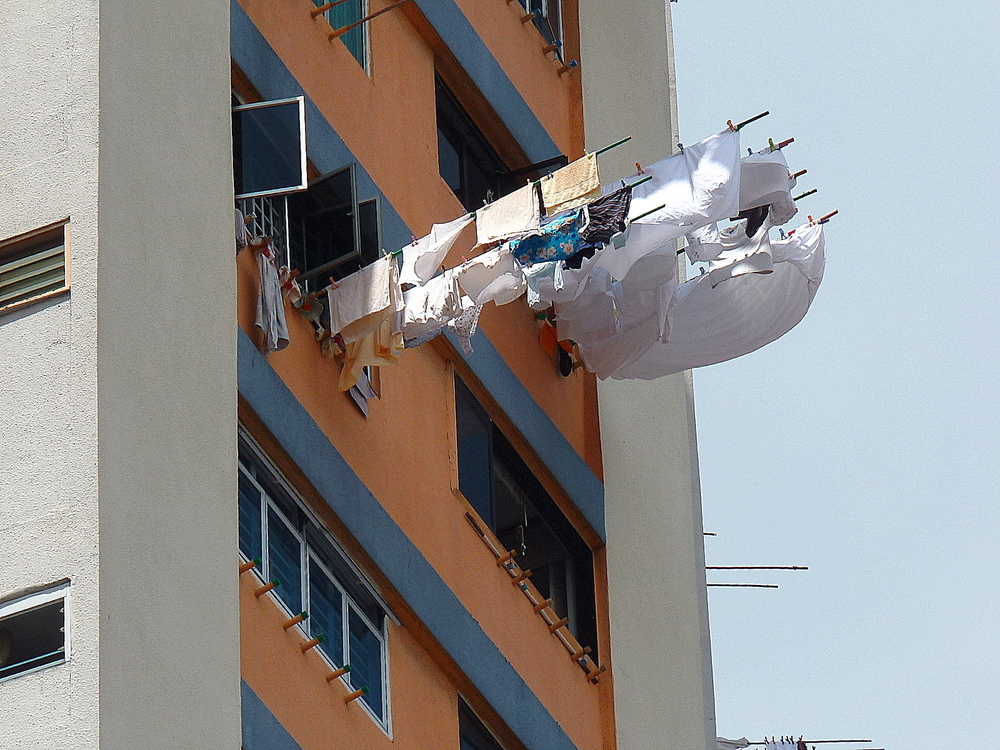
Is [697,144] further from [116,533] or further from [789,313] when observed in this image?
[116,533]

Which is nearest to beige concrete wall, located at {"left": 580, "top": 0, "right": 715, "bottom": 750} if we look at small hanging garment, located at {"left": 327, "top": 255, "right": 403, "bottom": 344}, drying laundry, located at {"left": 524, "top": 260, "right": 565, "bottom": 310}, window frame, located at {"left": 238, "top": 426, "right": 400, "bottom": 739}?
window frame, located at {"left": 238, "top": 426, "right": 400, "bottom": 739}

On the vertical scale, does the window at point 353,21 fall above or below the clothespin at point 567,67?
below

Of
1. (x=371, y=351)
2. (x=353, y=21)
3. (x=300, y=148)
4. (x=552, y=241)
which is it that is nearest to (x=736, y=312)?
(x=552, y=241)

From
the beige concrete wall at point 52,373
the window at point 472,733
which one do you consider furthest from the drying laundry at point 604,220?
the window at point 472,733

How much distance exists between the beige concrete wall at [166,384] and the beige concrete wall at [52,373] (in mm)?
96

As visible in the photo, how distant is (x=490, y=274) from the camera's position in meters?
16.9

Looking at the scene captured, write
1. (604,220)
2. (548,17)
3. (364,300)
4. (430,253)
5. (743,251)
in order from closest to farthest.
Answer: (604,220)
(364,300)
(430,253)
(743,251)
(548,17)

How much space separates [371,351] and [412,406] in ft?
4.23

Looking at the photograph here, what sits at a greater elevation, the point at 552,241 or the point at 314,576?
the point at 552,241

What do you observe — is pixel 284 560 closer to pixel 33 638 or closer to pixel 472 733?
pixel 472 733

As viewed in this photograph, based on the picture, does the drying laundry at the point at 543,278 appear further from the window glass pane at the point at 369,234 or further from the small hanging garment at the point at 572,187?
the window glass pane at the point at 369,234

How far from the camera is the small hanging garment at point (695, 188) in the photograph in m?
16.7

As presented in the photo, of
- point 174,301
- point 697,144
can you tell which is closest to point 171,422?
point 174,301

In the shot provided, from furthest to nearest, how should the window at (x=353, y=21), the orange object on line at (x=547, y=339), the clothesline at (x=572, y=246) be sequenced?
the orange object on line at (x=547, y=339) < the window at (x=353, y=21) < the clothesline at (x=572, y=246)
